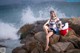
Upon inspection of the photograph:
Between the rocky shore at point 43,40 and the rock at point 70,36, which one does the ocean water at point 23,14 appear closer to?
the rocky shore at point 43,40

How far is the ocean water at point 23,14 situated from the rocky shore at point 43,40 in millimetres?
73

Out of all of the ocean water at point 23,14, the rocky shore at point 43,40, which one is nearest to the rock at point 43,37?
the rocky shore at point 43,40

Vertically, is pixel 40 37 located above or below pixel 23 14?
below

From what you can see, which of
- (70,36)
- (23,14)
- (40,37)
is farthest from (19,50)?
(70,36)

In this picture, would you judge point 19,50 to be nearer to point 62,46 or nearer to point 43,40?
point 43,40

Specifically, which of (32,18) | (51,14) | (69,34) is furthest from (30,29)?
(69,34)

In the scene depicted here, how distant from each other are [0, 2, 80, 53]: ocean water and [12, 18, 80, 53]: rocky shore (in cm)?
7

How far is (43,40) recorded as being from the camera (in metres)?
2.61

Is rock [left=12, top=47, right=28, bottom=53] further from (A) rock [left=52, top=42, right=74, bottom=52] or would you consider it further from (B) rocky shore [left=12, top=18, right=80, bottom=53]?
(A) rock [left=52, top=42, right=74, bottom=52]

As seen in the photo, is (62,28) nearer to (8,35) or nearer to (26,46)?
(26,46)

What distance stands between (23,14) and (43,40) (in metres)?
0.44

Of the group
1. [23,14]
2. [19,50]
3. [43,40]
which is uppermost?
[23,14]

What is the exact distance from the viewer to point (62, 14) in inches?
103

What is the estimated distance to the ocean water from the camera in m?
2.59
